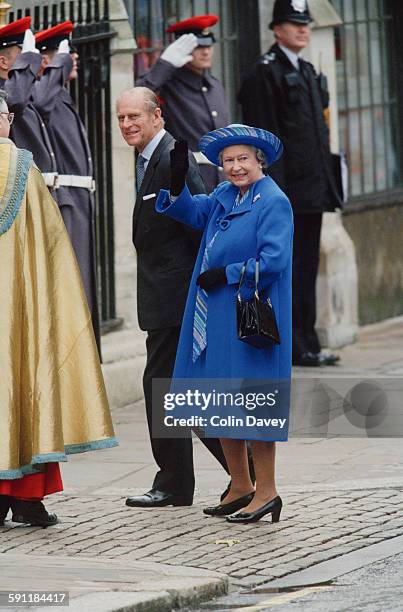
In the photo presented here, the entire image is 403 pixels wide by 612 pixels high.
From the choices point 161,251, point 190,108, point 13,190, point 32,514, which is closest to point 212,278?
point 161,251

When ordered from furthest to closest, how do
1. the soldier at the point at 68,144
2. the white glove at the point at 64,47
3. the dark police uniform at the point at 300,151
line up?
the dark police uniform at the point at 300,151 < the white glove at the point at 64,47 < the soldier at the point at 68,144

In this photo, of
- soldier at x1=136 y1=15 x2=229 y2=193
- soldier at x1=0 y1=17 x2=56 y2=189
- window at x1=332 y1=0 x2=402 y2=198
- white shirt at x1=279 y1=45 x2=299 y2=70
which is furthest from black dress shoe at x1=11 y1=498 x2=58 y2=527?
window at x1=332 y1=0 x2=402 y2=198

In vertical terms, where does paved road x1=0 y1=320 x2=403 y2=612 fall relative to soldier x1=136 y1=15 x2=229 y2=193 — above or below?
below

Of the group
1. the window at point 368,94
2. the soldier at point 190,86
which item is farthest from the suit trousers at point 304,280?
the window at point 368,94

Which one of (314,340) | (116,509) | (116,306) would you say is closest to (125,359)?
(116,306)

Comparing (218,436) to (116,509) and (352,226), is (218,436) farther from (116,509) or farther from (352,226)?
(352,226)

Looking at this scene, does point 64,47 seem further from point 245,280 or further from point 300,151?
point 245,280

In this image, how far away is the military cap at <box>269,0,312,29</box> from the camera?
40.8 ft

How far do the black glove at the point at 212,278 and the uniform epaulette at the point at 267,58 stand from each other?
5.02m

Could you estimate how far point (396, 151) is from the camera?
624 inches

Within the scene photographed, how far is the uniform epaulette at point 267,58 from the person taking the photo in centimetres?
1241

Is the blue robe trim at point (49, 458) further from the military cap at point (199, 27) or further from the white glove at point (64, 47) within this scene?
the military cap at point (199, 27)

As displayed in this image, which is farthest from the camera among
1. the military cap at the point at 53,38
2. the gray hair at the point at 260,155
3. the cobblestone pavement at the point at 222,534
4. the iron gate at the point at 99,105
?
the iron gate at the point at 99,105

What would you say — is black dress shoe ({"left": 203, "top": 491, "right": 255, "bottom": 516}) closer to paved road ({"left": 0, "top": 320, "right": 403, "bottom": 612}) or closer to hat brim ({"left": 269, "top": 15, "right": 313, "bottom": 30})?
paved road ({"left": 0, "top": 320, "right": 403, "bottom": 612})
